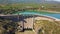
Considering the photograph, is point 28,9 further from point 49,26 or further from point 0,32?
point 0,32

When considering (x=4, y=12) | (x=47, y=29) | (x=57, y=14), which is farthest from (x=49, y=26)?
(x=4, y=12)

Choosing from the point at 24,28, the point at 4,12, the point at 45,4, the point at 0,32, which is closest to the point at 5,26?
the point at 0,32

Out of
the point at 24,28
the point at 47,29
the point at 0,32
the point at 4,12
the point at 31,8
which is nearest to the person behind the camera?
the point at 0,32

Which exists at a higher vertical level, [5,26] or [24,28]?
[5,26]

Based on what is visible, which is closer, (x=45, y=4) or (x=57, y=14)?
(x=57, y=14)

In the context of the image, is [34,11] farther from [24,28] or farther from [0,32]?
[0,32]

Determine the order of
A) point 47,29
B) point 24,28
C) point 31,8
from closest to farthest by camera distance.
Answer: point 47,29 → point 24,28 → point 31,8

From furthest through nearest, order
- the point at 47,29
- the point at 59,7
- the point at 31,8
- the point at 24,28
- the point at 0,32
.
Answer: the point at 31,8
the point at 59,7
the point at 24,28
the point at 47,29
the point at 0,32

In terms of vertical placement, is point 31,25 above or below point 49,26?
below

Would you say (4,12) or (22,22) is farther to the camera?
(4,12)
